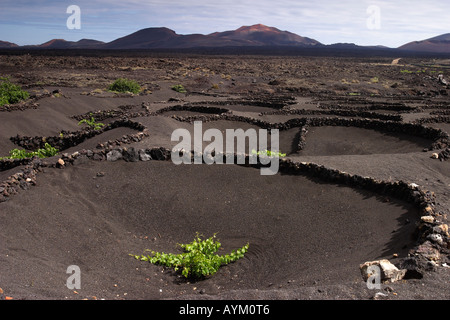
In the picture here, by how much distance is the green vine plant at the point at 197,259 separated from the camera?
6.79 metres

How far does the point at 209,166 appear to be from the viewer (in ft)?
36.9

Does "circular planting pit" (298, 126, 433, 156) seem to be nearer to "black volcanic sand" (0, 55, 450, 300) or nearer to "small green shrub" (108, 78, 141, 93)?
"black volcanic sand" (0, 55, 450, 300)

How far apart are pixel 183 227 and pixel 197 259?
2143 mm

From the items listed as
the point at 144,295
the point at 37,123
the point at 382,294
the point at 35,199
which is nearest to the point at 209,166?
the point at 35,199

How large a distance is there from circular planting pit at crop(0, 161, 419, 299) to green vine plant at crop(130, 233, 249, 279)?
157mm

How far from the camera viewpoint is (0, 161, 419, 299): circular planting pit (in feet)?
20.7

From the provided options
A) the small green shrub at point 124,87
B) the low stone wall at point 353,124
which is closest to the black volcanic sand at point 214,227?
the low stone wall at point 353,124

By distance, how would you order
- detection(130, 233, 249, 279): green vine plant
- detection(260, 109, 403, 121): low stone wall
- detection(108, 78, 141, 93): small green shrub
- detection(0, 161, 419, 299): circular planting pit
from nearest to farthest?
detection(0, 161, 419, 299): circular planting pit, detection(130, 233, 249, 279): green vine plant, detection(260, 109, 403, 121): low stone wall, detection(108, 78, 141, 93): small green shrub

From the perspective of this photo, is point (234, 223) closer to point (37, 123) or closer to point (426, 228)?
point (426, 228)

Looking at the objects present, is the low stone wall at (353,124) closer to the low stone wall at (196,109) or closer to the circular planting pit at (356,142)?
the circular planting pit at (356,142)

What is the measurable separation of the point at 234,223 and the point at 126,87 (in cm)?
2691

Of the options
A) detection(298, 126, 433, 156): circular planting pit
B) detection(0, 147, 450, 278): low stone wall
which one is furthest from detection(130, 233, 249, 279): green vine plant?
detection(298, 126, 433, 156): circular planting pit

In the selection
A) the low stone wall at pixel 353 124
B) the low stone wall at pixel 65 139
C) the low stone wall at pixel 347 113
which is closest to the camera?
the low stone wall at pixel 65 139

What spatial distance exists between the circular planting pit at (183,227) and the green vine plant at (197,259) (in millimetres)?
157
